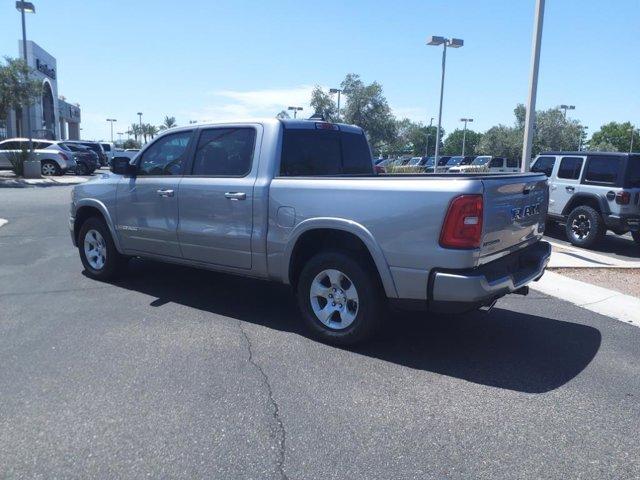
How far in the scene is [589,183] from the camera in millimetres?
10648

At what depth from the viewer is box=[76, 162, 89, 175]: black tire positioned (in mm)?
30116

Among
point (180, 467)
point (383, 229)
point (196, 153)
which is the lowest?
point (180, 467)

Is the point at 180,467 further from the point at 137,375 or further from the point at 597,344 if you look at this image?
the point at 597,344

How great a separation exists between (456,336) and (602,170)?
7130 millimetres

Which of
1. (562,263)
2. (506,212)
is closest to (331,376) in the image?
(506,212)

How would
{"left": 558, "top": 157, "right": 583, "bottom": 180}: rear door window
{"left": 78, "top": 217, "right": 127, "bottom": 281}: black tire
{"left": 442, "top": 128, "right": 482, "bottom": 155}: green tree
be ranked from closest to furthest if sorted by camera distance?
{"left": 78, "top": 217, "right": 127, "bottom": 281}: black tire
{"left": 558, "top": 157, "right": 583, "bottom": 180}: rear door window
{"left": 442, "top": 128, "right": 482, "bottom": 155}: green tree

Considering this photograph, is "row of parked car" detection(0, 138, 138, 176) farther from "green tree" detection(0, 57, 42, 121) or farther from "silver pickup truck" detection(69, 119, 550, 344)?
"silver pickup truck" detection(69, 119, 550, 344)

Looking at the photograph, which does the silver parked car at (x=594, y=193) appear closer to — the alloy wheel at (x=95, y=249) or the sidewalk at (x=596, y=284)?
the sidewalk at (x=596, y=284)

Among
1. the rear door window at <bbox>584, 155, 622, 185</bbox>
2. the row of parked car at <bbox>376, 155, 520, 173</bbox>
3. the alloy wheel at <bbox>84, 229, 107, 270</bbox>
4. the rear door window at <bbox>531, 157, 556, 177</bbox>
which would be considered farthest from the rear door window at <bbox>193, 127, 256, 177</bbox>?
the row of parked car at <bbox>376, 155, 520, 173</bbox>

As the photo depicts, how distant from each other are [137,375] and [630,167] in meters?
9.52

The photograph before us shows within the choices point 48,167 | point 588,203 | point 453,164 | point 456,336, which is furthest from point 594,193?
point 453,164

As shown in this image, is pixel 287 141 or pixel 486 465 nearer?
pixel 486 465

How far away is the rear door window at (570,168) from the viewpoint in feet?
35.9

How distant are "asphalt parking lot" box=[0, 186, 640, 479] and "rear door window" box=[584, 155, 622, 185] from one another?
520cm
